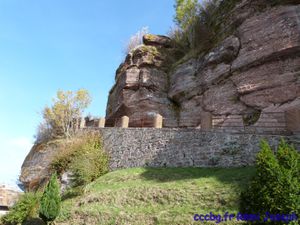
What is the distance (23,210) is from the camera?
14328 mm

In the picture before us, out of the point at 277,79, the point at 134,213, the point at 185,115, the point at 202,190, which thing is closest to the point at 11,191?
the point at 185,115

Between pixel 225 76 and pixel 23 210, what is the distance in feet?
43.0

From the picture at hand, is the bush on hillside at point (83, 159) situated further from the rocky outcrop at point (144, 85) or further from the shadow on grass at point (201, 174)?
the rocky outcrop at point (144, 85)

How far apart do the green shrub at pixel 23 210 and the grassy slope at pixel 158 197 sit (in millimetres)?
1976

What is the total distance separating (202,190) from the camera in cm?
1027

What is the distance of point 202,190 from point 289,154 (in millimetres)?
3231

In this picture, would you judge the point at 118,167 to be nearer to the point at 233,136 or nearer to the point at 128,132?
the point at 128,132

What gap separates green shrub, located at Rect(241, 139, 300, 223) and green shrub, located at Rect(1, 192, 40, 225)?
34.1ft

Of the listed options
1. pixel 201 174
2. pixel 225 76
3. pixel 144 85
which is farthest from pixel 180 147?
pixel 144 85

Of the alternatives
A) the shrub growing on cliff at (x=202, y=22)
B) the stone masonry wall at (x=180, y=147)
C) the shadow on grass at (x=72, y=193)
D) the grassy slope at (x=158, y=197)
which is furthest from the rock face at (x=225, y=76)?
the shadow on grass at (x=72, y=193)

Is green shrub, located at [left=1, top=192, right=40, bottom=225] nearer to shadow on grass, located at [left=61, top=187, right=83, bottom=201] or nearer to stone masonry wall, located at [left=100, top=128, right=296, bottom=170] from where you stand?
shadow on grass, located at [left=61, top=187, right=83, bottom=201]

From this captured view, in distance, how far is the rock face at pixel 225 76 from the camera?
15211mm

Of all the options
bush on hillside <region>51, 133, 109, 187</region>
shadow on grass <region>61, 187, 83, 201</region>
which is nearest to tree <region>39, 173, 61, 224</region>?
shadow on grass <region>61, 187, 83, 201</region>

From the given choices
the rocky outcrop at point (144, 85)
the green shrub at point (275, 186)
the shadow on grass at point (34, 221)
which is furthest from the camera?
the rocky outcrop at point (144, 85)
